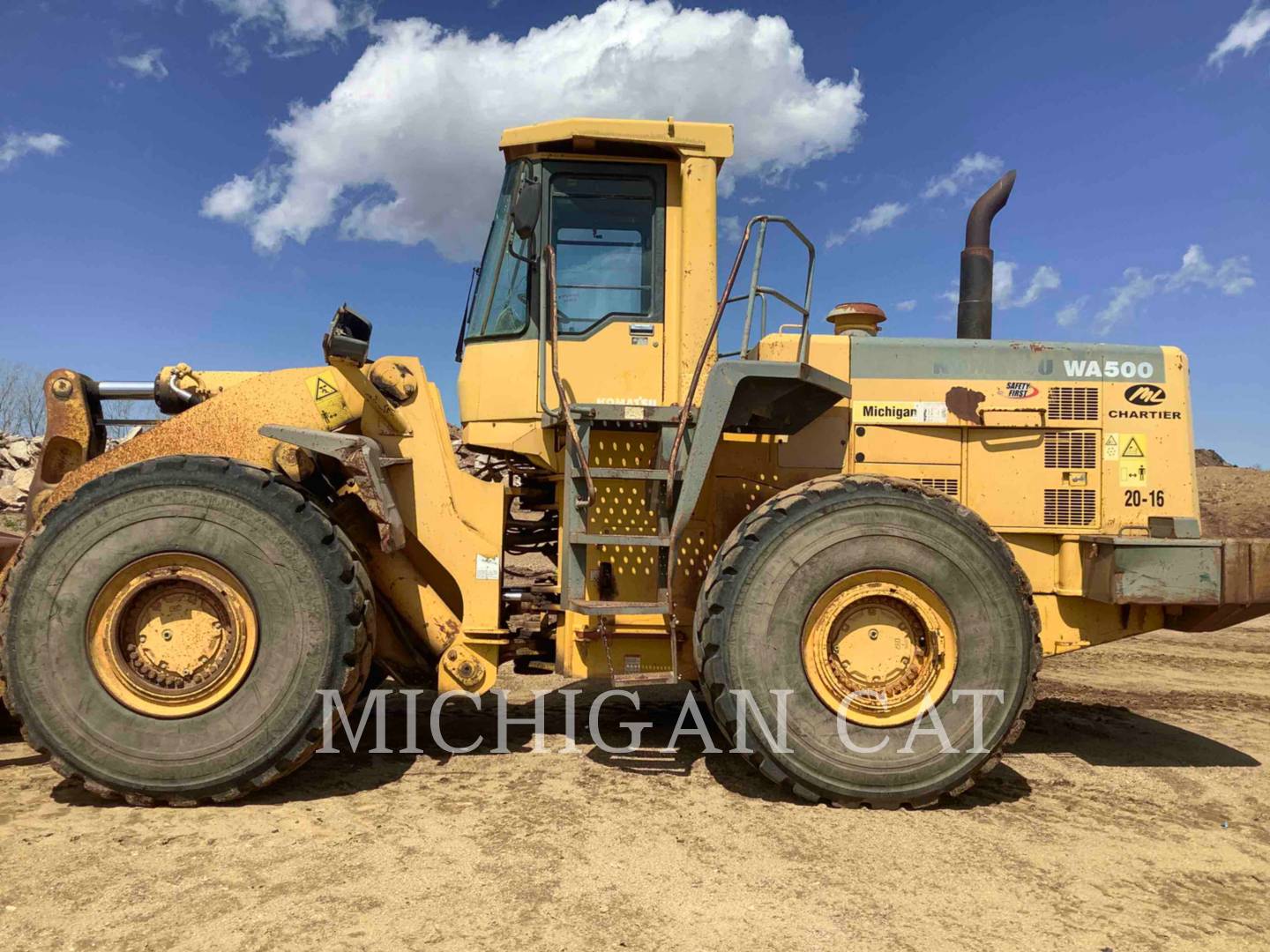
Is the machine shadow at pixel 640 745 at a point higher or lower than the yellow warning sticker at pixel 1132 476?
lower

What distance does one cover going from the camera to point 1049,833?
3795 mm

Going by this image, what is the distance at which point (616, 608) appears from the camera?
162 inches

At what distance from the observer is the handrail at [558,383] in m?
4.23

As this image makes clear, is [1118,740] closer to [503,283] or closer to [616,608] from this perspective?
[616,608]

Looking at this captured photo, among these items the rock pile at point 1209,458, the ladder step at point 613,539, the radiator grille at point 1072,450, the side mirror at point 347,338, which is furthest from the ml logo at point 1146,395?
the rock pile at point 1209,458

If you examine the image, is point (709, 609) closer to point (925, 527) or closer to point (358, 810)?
point (925, 527)

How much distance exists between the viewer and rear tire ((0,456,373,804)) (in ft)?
12.3

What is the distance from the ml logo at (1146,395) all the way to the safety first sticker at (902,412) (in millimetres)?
1075

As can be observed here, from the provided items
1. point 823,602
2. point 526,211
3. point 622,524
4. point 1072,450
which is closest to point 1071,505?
point 1072,450

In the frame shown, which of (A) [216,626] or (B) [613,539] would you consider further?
(B) [613,539]

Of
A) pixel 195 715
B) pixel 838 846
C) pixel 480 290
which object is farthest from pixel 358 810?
pixel 480 290

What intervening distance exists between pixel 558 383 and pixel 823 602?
5.60ft

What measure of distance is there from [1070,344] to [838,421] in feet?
4.71

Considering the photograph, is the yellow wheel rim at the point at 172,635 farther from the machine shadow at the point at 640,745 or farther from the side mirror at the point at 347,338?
the side mirror at the point at 347,338
